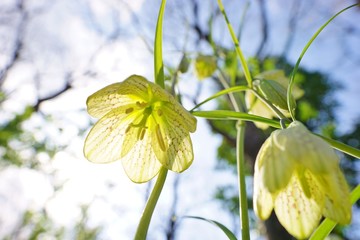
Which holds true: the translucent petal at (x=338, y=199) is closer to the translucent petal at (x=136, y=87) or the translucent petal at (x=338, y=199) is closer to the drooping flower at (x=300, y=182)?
the drooping flower at (x=300, y=182)

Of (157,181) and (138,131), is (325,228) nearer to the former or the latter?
(157,181)

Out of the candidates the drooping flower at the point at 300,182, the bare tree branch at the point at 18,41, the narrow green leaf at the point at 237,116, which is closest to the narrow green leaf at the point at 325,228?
the drooping flower at the point at 300,182

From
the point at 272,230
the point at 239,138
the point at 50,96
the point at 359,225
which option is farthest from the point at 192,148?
the point at 359,225

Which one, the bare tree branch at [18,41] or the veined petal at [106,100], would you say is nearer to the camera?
the veined petal at [106,100]

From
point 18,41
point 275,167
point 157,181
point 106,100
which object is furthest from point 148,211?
point 18,41

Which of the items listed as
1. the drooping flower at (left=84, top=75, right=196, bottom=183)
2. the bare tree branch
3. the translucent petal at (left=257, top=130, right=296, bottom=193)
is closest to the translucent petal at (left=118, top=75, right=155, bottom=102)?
the drooping flower at (left=84, top=75, right=196, bottom=183)

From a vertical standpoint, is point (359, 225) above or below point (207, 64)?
above

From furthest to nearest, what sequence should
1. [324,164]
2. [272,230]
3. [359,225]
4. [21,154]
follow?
[359,225] < [21,154] < [272,230] < [324,164]

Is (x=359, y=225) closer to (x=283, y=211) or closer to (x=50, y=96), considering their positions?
(x=50, y=96)
